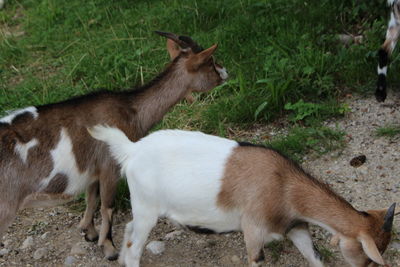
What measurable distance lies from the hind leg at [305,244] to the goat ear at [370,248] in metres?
0.50

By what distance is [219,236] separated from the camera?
5.01 metres

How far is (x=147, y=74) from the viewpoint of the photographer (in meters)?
6.77

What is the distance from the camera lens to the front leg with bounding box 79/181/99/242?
5082 millimetres

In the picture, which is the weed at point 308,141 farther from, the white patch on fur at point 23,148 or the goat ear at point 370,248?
the white patch on fur at point 23,148

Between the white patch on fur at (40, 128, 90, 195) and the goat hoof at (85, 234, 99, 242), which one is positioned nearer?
the white patch on fur at (40, 128, 90, 195)

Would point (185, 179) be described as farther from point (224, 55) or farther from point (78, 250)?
point (224, 55)

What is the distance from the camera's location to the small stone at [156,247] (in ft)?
16.0

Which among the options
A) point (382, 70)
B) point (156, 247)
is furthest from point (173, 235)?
point (382, 70)

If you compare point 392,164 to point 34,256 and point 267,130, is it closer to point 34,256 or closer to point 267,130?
point 267,130

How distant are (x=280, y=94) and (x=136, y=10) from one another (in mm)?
2569

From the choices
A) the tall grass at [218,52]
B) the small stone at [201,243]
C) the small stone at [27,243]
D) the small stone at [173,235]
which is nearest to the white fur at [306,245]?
the small stone at [201,243]

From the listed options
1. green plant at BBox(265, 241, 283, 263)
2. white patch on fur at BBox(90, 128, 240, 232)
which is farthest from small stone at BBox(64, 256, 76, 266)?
green plant at BBox(265, 241, 283, 263)

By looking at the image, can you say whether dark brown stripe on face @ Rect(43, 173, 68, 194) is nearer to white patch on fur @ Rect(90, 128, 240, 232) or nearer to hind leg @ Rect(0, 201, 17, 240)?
hind leg @ Rect(0, 201, 17, 240)

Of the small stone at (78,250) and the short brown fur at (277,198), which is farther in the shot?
the small stone at (78,250)
